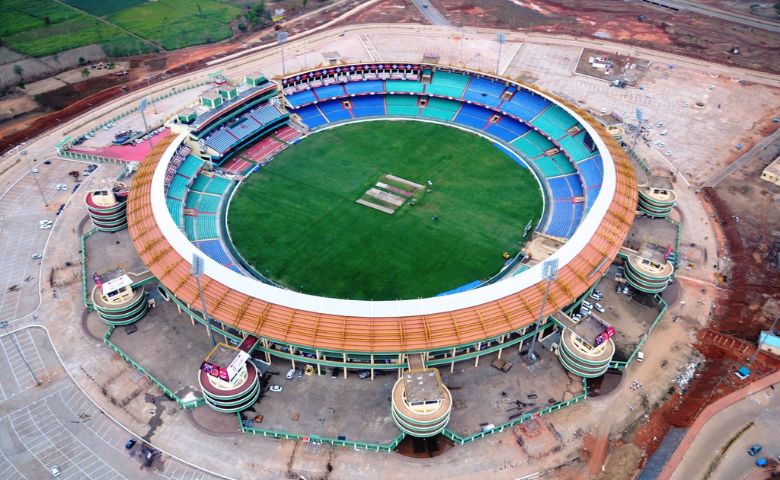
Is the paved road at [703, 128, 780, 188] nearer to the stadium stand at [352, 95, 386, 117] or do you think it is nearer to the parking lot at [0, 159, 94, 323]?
the stadium stand at [352, 95, 386, 117]

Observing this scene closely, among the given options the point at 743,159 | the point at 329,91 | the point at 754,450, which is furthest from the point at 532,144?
the point at 754,450

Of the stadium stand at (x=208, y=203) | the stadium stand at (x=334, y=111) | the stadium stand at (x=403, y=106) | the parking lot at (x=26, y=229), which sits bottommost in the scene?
the parking lot at (x=26, y=229)

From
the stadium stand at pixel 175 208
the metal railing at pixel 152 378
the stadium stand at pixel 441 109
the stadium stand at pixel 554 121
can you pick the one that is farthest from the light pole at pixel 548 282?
the stadium stand at pixel 441 109

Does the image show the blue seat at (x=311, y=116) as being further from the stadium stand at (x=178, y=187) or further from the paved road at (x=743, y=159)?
the paved road at (x=743, y=159)

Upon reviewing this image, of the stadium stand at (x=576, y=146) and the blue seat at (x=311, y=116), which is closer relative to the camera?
the stadium stand at (x=576, y=146)

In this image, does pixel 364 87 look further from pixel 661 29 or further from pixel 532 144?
pixel 661 29

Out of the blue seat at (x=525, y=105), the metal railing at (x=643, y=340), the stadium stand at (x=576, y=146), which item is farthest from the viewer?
the blue seat at (x=525, y=105)

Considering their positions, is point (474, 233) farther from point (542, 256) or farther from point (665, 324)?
point (665, 324)

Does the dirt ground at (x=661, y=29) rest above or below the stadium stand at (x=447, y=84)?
above

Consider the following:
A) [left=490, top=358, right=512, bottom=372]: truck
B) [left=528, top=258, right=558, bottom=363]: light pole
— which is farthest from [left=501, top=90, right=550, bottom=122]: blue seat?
[left=490, top=358, right=512, bottom=372]: truck
